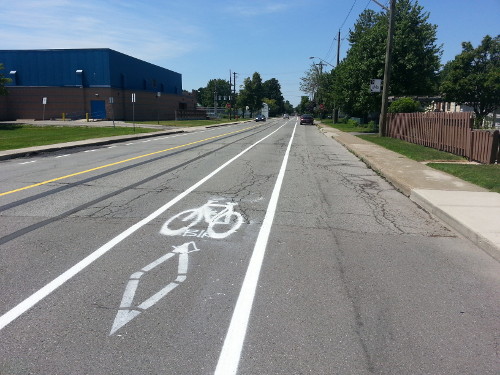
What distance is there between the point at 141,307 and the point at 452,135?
55.1 feet

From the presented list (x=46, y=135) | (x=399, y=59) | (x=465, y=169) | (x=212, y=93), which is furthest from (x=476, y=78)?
(x=212, y=93)

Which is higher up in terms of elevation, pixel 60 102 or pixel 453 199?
pixel 60 102

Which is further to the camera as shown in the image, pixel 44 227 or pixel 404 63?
pixel 404 63

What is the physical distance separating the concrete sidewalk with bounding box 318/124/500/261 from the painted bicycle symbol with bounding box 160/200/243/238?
3.56 m

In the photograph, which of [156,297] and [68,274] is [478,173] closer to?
[156,297]

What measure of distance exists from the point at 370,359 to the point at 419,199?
21.0 feet

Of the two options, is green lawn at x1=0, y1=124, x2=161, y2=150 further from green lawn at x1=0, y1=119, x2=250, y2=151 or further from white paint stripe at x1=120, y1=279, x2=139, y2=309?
white paint stripe at x1=120, y1=279, x2=139, y2=309

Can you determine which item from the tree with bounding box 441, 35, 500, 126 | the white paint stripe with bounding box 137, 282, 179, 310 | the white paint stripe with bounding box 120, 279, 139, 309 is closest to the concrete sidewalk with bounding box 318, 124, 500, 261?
the white paint stripe with bounding box 137, 282, 179, 310

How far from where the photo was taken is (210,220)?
23.2 ft

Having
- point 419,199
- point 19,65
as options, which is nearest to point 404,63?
point 419,199

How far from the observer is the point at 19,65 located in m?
54.7

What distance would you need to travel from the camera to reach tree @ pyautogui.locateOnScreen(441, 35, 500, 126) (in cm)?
4359

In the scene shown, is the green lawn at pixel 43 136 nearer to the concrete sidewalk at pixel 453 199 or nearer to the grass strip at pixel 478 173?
the concrete sidewalk at pixel 453 199

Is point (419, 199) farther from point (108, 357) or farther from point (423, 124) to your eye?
point (423, 124)
